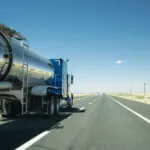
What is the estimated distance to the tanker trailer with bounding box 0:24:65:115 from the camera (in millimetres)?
10498

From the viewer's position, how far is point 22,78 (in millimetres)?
12438

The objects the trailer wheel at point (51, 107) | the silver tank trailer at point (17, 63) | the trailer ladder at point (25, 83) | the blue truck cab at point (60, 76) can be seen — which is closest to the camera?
the silver tank trailer at point (17, 63)

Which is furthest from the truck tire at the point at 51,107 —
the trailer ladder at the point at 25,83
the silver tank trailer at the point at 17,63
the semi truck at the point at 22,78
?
the trailer ladder at the point at 25,83

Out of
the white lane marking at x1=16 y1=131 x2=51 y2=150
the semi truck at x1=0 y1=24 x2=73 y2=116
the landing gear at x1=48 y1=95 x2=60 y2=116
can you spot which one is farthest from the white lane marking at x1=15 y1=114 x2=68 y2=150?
the landing gear at x1=48 y1=95 x2=60 y2=116

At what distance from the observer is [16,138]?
9414 millimetres

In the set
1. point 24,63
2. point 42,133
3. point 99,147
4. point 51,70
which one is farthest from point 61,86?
point 99,147

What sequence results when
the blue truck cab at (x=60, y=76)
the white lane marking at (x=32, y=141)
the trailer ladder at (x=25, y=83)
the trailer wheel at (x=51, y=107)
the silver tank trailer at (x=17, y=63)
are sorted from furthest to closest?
the blue truck cab at (x=60, y=76) < the trailer wheel at (x=51, y=107) < the trailer ladder at (x=25, y=83) < the silver tank trailer at (x=17, y=63) < the white lane marking at (x=32, y=141)

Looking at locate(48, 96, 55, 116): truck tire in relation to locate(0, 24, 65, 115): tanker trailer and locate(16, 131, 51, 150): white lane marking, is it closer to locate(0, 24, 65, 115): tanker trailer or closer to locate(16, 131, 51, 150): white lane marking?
locate(0, 24, 65, 115): tanker trailer

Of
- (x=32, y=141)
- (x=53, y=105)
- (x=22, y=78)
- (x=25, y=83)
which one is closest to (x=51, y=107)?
(x=53, y=105)

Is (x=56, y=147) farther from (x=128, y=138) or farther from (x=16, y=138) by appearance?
(x=128, y=138)

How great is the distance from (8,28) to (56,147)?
14.5 feet

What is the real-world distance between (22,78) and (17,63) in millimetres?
998

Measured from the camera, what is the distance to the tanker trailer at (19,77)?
10.5 meters

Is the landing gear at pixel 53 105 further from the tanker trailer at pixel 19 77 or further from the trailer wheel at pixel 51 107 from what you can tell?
the tanker trailer at pixel 19 77
